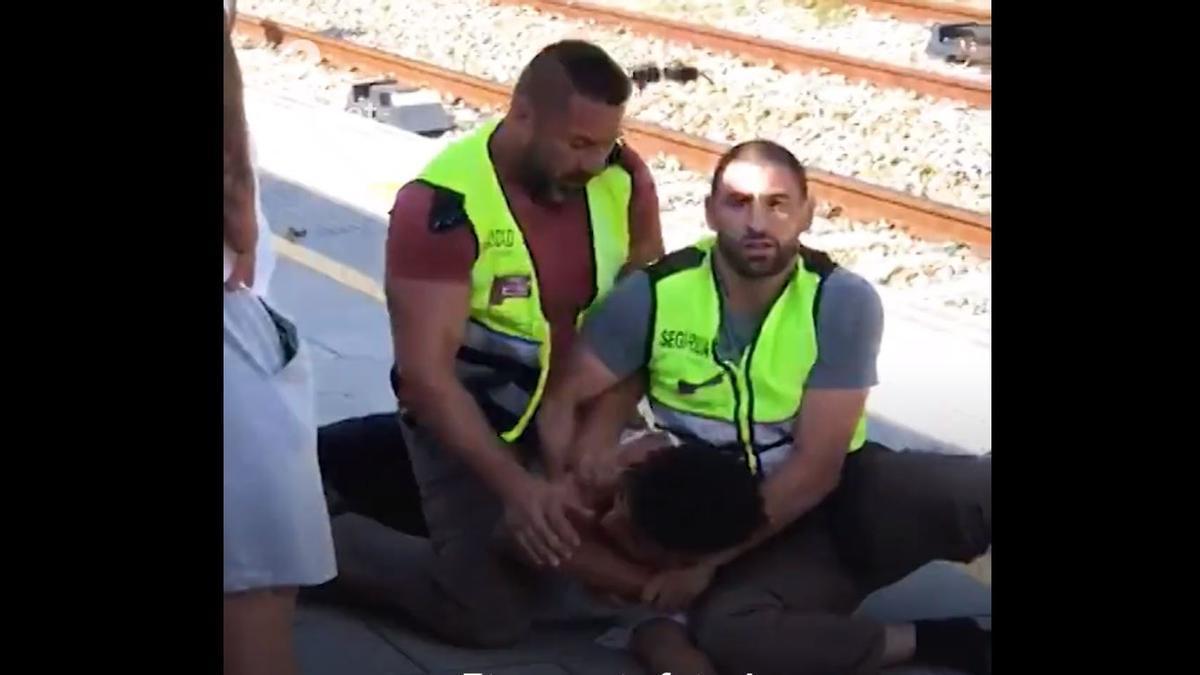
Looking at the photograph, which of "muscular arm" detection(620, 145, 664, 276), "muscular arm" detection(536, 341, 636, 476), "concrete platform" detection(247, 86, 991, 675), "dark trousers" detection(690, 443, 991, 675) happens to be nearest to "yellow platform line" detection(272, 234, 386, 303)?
"concrete platform" detection(247, 86, 991, 675)

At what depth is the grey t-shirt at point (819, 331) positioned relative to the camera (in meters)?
3.63

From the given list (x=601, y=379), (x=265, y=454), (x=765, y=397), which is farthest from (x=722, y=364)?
(x=265, y=454)

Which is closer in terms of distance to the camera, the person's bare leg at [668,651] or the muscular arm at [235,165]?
the muscular arm at [235,165]

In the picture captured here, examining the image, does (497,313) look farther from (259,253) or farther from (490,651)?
(490,651)

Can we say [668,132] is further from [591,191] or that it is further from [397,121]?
[397,121]

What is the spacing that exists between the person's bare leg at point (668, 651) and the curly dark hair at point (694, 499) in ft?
0.51

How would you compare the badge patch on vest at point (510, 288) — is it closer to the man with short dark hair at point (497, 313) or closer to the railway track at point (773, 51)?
the man with short dark hair at point (497, 313)

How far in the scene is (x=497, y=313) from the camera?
359 cm

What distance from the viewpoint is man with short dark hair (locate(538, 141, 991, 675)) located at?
143 inches

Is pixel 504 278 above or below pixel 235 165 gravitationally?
below

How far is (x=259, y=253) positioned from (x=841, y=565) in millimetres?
1255

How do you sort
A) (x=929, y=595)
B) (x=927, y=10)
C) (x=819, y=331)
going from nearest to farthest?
(x=819, y=331)
(x=929, y=595)
(x=927, y=10)

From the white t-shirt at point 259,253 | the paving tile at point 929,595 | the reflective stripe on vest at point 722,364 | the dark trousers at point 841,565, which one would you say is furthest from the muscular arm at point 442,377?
the paving tile at point 929,595

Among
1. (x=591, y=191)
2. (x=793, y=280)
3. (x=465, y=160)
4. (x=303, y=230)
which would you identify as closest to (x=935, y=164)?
(x=793, y=280)
